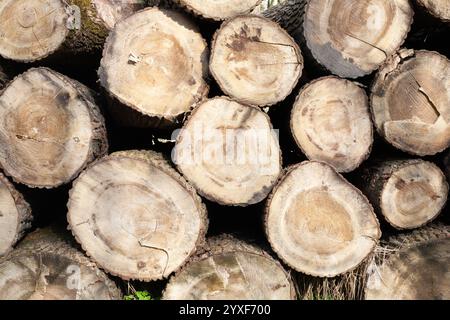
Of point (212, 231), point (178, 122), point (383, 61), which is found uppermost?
point (383, 61)

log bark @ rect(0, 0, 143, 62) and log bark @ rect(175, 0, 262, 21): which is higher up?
log bark @ rect(175, 0, 262, 21)

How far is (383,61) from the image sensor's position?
272 centimetres

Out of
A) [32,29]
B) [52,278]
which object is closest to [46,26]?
[32,29]

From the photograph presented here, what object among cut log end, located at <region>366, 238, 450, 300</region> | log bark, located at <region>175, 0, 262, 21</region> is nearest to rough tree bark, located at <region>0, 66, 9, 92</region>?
log bark, located at <region>175, 0, 262, 21</region>

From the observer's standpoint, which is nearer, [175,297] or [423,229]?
[175,297]

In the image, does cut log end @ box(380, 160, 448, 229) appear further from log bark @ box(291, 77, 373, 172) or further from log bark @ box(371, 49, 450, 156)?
log bark @ box(291, 77, 373, 172)

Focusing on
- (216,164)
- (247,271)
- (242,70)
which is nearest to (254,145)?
(216,164)

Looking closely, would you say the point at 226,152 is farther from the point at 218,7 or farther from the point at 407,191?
the point at 407,191

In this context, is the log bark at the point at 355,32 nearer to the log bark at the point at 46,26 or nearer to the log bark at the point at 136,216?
the log bark at the point at 136,216

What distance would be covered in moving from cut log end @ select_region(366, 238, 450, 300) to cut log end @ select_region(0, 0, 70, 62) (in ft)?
7.14

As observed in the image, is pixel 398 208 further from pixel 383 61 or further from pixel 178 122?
pixel 178 122

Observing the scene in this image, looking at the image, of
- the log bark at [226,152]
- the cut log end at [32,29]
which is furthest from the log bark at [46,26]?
the log bark at [226,152]

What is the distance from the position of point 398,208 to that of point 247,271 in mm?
934

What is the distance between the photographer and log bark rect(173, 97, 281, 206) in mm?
2453
